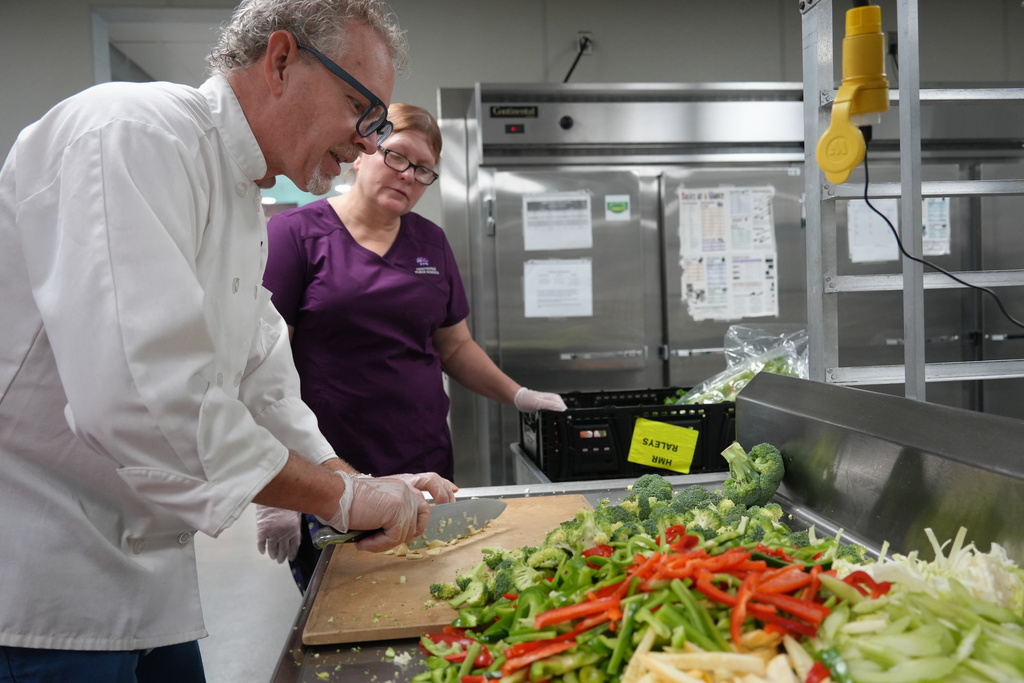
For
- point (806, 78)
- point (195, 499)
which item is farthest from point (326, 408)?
A: point (806, 78)

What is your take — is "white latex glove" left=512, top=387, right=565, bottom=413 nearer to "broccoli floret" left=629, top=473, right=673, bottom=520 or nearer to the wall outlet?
"broccoli floret" left=629, top=473, right=673, bottom=520

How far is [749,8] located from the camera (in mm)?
4527

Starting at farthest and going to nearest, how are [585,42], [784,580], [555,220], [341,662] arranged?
[585,42] < [555,220] < [341,662] < [784,580]

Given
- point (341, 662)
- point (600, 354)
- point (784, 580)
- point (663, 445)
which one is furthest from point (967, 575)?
point (600, 354)

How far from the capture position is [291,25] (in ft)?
4.11

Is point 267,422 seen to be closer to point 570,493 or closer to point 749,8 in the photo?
point 570,493

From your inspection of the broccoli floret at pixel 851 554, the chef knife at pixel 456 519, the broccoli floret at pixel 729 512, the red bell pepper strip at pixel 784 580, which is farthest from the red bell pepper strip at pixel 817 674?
the chef knife at pixel 456 519

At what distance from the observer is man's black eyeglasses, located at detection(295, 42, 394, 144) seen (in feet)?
4.10

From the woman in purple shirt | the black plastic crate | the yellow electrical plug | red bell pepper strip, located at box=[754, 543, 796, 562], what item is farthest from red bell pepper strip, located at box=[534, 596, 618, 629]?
the woman in purple shirt

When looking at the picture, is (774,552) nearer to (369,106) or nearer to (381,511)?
(381,511)

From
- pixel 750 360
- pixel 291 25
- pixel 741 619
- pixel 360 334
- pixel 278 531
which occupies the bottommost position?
pixel 278 531

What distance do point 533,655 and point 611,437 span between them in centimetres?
134

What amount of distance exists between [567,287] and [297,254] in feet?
5.73

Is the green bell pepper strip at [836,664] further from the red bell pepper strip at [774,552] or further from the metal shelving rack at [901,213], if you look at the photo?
the metal shelving rack at [901,213]
